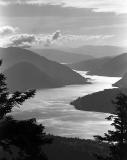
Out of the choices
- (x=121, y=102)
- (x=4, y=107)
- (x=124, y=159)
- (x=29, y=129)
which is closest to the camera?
(x=29, y=129)

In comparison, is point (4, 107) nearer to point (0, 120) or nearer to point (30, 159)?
point (0, 120)

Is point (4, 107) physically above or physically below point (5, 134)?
above

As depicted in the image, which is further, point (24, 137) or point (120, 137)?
point (120, 137)

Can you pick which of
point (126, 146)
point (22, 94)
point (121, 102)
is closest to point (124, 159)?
point (126, 146)

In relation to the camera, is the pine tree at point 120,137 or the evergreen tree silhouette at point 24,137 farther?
the pine tree at point 120,137

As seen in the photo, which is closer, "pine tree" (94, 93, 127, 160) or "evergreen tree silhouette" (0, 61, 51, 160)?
"evergreen tree silhouette" (0, 61, 51, 160)

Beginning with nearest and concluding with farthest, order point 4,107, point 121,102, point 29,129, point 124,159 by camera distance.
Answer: point 29,129
point 4,107
point 124,159
point 121,102

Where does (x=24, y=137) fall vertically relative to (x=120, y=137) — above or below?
below

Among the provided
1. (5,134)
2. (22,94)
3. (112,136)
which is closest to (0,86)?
(22,94)

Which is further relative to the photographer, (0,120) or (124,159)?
(124,159)

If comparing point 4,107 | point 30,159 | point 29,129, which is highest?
point 4,107
